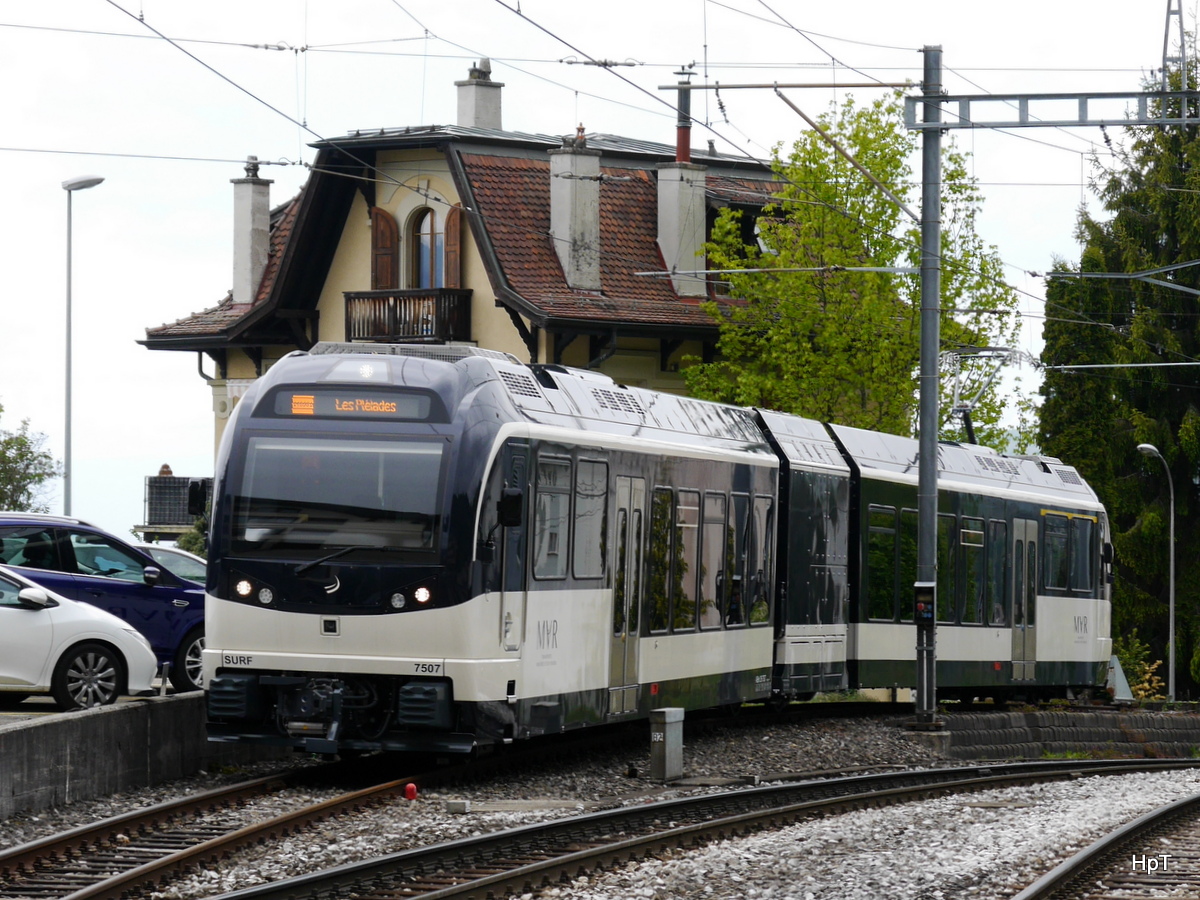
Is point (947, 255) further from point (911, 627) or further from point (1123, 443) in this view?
point (1123, 443)

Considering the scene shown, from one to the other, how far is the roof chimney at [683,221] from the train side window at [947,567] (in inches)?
581

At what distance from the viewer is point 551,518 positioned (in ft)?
50.4

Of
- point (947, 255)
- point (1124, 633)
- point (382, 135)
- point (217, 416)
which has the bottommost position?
point (1124, 633)

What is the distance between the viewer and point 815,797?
15555mm

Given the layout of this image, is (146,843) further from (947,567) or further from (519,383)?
(947,567)

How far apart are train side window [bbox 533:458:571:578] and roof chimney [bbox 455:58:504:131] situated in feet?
89.9

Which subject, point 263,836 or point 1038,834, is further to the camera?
point 1038,834

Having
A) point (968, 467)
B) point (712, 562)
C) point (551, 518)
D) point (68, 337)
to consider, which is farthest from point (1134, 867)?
point (68, 337)

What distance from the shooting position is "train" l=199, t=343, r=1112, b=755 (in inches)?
560

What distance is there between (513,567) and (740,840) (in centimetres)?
288

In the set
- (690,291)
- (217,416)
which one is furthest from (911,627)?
(217,416)

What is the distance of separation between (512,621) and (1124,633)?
43.5 metres

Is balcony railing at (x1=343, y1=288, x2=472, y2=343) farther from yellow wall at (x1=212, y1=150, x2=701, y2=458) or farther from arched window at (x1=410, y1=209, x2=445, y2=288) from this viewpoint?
arched window at (x1=410, y1=209, x2=445, y2=288)

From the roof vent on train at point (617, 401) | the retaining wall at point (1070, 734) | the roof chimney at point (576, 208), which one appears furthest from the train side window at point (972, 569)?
the roof chimney at point (576, 208)
